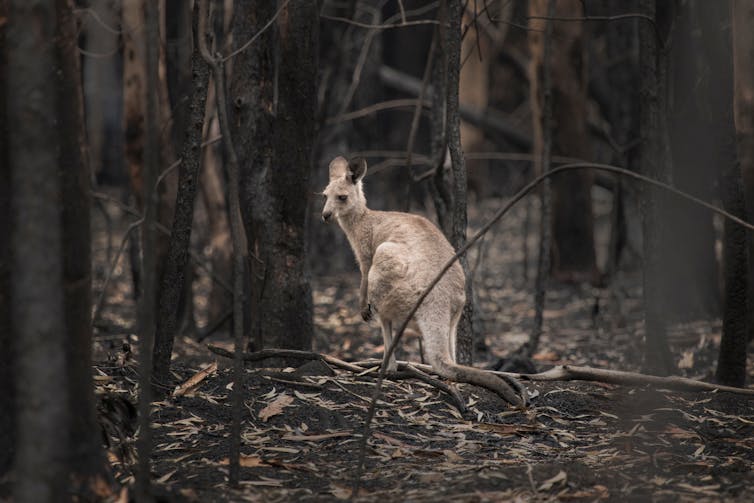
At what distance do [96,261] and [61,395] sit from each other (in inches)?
448

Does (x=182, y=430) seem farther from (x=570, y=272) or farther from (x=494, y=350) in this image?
(x=570, y=272)

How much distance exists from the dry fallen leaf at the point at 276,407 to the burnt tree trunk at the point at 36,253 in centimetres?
168

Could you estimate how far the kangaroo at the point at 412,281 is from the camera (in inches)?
222

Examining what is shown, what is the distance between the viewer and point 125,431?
4.71 metres

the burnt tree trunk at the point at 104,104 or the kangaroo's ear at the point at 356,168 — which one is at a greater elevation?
the burnt tree trunk at the point at 104,104

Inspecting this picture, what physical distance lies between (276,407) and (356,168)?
6.54 feet

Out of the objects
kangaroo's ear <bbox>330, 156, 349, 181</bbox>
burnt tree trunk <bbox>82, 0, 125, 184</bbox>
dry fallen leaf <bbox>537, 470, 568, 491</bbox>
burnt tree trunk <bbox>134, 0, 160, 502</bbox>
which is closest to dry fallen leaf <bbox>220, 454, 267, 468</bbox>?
burnt tree trunk <bbox>134, 0, 160, 502</bbox>

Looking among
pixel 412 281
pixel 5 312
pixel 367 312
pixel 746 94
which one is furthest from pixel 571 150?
pixel 5 312

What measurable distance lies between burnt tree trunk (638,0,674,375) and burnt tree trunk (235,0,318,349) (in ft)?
7.86

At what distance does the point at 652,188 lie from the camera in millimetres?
6875

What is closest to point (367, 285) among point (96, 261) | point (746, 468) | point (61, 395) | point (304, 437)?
point (304, 437)

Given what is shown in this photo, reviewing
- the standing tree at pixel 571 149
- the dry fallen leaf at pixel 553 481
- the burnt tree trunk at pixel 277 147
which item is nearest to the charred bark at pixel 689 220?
the standing tree at pixel 571 149

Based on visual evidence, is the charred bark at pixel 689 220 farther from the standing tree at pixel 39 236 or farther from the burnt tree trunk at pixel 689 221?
the standing tree at pixel 39 236

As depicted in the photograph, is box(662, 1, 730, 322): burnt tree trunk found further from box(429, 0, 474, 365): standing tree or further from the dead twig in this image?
the dead twig
